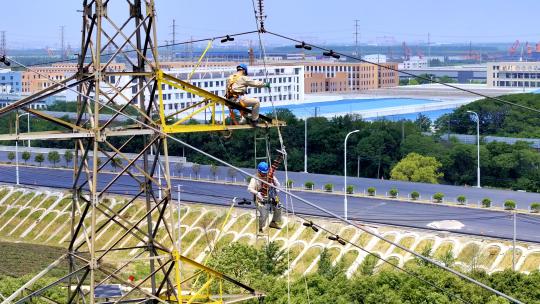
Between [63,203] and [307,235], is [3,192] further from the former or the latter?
[307,235]

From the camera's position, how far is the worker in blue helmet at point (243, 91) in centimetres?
980

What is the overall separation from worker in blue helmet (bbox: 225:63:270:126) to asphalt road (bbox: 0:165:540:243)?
1338 cm

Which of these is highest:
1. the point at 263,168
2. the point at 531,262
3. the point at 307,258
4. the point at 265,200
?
the point at 263,168


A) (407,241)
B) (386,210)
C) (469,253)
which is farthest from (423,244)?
(386,210)

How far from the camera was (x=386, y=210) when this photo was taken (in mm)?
26359

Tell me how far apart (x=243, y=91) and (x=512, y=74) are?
3048 inches

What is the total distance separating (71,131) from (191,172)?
79.7 ft

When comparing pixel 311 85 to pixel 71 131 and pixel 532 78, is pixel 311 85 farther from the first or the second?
pixel 71 131

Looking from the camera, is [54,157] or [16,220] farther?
[54,157]

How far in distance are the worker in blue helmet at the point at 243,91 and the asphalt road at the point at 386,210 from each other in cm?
1338

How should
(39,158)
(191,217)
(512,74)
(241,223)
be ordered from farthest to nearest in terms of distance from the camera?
(512,74) < (39,158) < (191,217) < (241,223)

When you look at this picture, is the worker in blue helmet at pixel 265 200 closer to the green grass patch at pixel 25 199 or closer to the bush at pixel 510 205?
the bush at pixel 510 205

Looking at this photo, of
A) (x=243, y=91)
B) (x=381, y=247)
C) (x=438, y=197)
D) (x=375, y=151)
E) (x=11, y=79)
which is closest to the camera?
(x=243, y=91)

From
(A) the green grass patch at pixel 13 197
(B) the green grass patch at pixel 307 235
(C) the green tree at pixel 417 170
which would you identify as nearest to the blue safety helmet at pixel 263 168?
(B) the green grass patch at pixel 307 235
